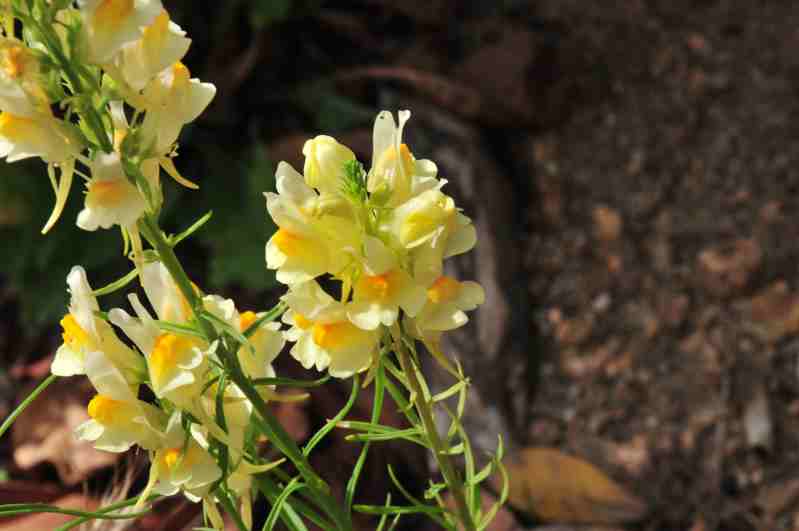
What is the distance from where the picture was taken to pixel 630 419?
230 centimetres

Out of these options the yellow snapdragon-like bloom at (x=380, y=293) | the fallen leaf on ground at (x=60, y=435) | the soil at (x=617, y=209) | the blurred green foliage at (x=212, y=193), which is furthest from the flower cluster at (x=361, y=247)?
the blurred green foliage at (x=212, y=193)

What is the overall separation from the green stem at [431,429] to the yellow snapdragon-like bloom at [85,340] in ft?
0.84

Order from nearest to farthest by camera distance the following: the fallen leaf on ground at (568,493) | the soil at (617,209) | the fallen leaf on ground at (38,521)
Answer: the fallen leaf on ground at (38,521) < the fallen leaf on ground at (568,493) < the soil at (617,209)

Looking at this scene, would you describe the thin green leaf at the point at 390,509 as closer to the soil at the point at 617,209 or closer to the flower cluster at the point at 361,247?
the flower cluster at the point at 361,247

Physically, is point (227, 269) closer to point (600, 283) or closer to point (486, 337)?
point (486, 337)

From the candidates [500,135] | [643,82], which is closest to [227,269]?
[500,135]

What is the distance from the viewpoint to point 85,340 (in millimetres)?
1038

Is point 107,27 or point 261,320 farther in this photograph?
point 261,320

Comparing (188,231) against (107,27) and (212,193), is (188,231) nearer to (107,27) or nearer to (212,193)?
(107,27)

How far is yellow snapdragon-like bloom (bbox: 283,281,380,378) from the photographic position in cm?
101

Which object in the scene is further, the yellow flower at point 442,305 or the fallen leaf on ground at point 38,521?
the fallen leaf on ground at point 38,521

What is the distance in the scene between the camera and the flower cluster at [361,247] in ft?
3.28

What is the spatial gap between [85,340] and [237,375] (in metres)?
0.15

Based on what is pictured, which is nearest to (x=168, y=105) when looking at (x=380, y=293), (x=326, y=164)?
(x=326, y=164)
